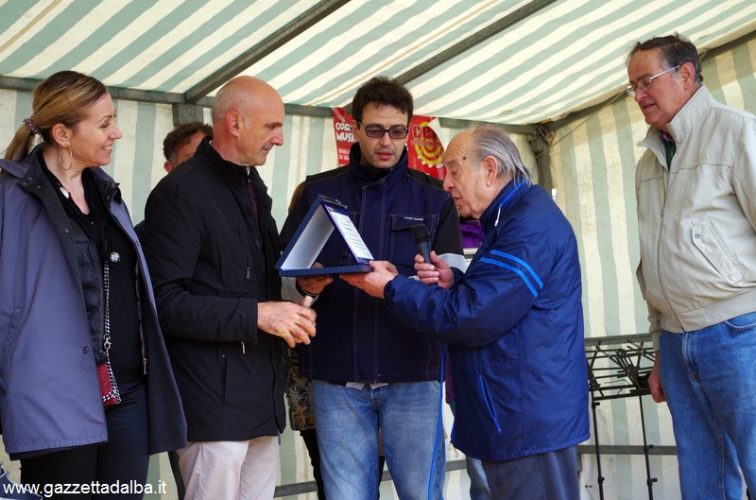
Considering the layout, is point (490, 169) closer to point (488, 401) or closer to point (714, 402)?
point (488, 401)

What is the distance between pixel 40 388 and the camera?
7.30 ft

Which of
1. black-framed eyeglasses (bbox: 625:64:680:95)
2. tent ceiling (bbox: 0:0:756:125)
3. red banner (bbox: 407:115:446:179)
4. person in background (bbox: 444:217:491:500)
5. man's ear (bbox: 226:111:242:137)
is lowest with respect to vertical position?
person in background (bbox: 444:217:491:500)

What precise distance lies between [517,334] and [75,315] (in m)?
1.23

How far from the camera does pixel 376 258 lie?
118 inches

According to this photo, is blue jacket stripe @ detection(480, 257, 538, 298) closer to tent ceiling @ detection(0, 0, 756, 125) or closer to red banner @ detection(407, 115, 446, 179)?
tent ceiling @ detection(0, 0, 756, 125)

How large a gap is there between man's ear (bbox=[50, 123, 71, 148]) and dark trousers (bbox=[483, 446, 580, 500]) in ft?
5.09

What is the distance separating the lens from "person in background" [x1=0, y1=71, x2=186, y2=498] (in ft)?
7.31

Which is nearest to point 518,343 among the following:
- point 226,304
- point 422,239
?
point 422,239

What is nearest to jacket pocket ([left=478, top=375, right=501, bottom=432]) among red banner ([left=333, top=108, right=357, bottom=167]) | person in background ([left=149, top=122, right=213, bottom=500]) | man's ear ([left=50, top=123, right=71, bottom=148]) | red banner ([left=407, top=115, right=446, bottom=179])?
man's ear ([left=50, top=123, right=71, bottom=148])

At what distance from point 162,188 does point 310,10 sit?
6.84 feet

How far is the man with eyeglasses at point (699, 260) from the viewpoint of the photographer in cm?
287

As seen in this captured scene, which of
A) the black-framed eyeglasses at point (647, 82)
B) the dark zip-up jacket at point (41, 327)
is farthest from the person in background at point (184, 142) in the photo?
the black-framed eyeglasses at point (647, 82)

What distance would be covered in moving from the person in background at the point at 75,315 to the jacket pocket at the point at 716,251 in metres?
1.80

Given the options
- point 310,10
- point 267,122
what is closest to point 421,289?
point 267,122
